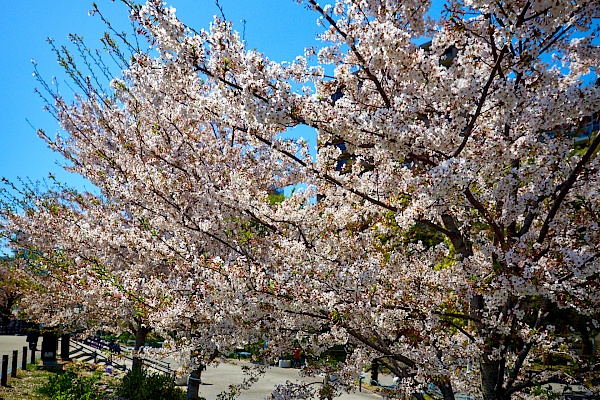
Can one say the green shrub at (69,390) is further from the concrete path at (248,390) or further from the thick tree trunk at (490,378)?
the thick tree trunk at (490,378)

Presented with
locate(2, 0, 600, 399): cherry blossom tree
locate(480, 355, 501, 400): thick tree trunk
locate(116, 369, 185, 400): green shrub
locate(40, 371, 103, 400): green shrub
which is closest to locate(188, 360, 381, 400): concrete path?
locate(116, 369, 185, 400): green shrub

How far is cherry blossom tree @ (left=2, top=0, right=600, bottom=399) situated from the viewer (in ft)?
12.2

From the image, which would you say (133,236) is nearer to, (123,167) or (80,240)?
(123,167)

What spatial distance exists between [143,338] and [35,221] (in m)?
4.22

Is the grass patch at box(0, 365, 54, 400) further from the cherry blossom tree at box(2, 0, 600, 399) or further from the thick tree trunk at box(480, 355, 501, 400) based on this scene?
the thick tree trunk at box(480, 355, 501, 400)

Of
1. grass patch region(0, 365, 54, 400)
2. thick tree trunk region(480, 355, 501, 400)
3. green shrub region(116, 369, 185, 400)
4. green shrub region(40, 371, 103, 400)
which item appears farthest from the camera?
grass patch region(0, 365, 54, 400)

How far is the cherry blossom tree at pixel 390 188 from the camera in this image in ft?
12.2

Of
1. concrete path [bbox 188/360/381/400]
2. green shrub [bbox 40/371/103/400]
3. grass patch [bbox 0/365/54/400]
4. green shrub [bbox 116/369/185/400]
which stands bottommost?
concrete path [bbox 188/360/381/400]

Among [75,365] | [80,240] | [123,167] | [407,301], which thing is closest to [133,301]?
[123,167]

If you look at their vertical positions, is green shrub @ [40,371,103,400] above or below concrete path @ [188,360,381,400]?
above

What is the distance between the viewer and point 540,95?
393 centimetres

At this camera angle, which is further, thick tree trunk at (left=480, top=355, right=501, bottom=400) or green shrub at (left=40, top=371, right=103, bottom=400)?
green shrub at (left=40, top=371, right=103, bottom=400)

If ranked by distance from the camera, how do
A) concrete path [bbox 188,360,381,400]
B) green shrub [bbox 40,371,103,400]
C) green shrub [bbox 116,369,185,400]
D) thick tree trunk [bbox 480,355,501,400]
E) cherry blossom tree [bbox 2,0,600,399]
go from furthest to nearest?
concrete path [bbox 188,360,381,400] → green shrub [bbox 40,371,103,400] → green shrub [bbox 116,369,185,400] → thick tree trunk [bbox 480,355,501,400] → cherry blossom tree [bbox 2,0,600,399]

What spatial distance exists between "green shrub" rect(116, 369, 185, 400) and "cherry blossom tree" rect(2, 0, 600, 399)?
187 inches
